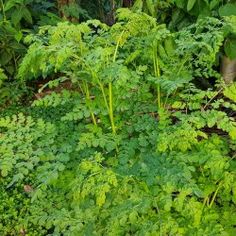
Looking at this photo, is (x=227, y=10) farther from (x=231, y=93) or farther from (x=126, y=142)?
(x=126, y=142)

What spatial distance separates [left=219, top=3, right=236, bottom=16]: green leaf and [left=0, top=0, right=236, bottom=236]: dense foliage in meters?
0.52

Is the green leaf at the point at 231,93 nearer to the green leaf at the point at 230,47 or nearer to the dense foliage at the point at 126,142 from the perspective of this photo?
the dense foliage at the point at 126,142

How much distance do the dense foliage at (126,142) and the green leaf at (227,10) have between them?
523mm

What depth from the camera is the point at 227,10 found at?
2896 mm

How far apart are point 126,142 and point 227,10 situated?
3.99 ft

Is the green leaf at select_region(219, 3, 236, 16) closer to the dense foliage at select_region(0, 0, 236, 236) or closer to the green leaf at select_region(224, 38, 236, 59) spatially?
the green leaf at select_region(224, 38, 236, 59)

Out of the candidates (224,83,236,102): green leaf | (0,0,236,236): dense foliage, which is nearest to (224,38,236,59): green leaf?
(0,0,236,236): dense foliage

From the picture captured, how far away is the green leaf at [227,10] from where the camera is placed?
288 cm

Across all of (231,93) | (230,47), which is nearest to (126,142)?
(231,93)

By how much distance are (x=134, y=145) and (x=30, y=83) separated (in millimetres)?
2113

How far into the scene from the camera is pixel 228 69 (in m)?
3.34

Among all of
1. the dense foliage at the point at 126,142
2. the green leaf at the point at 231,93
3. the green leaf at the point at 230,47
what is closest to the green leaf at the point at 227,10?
the green leaf at the point at 230,47

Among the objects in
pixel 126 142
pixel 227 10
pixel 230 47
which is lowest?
pixel 126 142

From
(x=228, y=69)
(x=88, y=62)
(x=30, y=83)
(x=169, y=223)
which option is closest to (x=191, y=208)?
(x=169, y=223)
